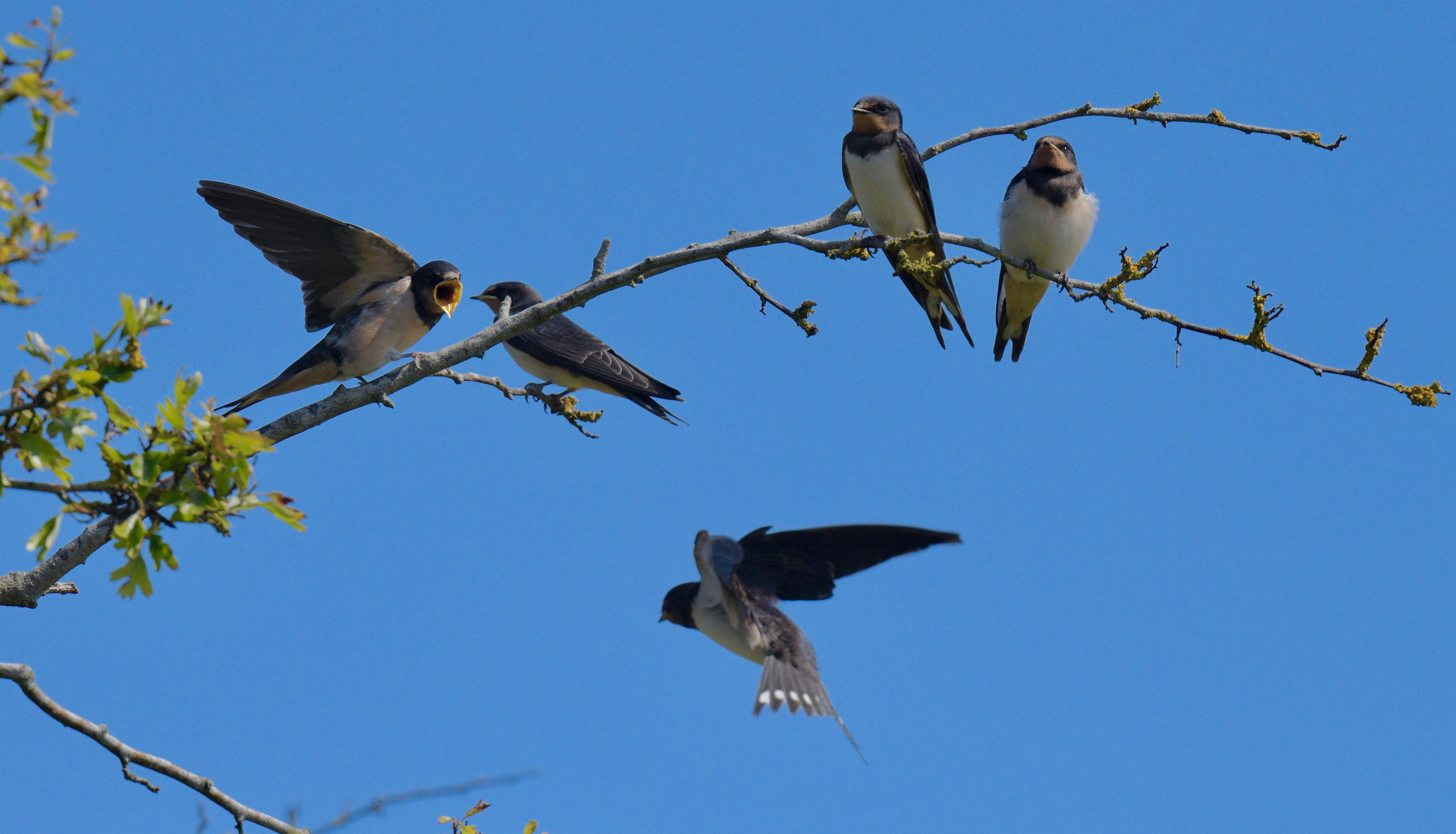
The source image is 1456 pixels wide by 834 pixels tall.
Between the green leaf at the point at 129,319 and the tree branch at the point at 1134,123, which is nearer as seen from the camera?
the green leaf at the point at 129,319

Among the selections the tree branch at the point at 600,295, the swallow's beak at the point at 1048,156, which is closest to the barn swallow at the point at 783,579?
the tree branch at the point at 600,295

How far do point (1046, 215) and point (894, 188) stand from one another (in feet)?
3.32

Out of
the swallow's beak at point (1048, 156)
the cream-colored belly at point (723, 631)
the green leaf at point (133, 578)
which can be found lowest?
the green leaf at point (133, 578)

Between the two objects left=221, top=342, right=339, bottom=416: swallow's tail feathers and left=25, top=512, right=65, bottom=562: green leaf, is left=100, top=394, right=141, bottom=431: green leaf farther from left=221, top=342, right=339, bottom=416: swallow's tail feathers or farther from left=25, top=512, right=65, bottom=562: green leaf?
left=221, top=342, right=339, bottom=416: swallow's tail feathers

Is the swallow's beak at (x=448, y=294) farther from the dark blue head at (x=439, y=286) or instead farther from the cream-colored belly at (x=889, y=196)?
the cream-colored belly at (x=889, y=196)

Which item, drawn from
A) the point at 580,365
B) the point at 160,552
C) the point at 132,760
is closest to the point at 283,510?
the point at 160,552

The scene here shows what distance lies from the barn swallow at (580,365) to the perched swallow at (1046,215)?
2.41 meters

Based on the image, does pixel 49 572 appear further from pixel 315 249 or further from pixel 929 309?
pixel 929 309

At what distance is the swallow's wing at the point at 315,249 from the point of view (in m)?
6.17

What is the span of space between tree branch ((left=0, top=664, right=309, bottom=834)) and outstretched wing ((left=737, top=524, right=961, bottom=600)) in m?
2.06

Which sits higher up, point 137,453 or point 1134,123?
point 1134,123

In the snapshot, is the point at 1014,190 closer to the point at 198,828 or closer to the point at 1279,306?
the point at 1279,306

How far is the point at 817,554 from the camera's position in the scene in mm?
4953

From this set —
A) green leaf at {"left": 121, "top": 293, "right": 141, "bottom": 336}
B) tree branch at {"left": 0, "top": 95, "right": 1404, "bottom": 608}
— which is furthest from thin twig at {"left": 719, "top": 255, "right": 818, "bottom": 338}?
green leaf at {"left": 121, "top": 293, "right": 141, "bottom": 336}
